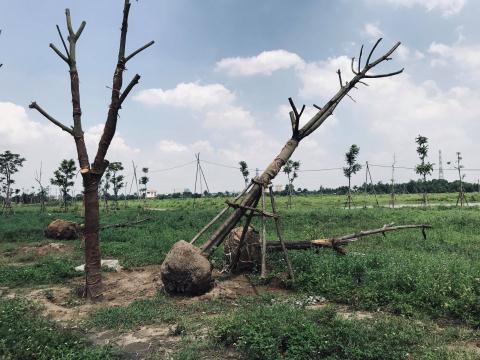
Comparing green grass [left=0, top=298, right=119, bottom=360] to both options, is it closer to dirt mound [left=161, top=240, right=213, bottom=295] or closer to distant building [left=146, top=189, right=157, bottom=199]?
dirt mound [left=161, top=240, right=213, bottom=295]

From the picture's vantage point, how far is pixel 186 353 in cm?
498

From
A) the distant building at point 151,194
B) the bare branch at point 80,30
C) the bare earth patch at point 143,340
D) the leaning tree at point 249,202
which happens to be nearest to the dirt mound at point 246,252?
the leaning tree at point 249,202

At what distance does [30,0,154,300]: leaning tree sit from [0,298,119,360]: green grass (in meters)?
1.93

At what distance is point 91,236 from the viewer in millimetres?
8156

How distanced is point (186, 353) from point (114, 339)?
56.4 inches

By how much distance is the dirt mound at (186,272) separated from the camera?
7855 mm

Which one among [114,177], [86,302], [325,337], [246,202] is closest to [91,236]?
[86,302]

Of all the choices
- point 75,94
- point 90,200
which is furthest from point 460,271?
point 75,94

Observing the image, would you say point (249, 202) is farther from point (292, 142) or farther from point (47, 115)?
point (47, 115)

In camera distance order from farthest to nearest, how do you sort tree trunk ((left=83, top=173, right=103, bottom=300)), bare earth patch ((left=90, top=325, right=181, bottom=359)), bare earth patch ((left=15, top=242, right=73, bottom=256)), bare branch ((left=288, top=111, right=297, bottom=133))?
bare earth patch ((left=15, top=242, right=73, bottom=256)) < bare branch ((left=288, top=111, right=297, bottom=133)) < tree trunk ((left=83, top=173, right=103, bottom=300)) < bare earth patch ((left=90, top=325, right=181, bottom=359))

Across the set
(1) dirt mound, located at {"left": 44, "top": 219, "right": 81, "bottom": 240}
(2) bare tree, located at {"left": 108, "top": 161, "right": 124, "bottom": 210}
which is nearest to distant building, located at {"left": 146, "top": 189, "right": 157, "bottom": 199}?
(2) bare tree, located at {"left": 108, "top": 161, "right": 124, "bottom": 210}

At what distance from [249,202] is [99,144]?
3.51 meters

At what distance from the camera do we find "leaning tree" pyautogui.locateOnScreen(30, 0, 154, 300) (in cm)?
799

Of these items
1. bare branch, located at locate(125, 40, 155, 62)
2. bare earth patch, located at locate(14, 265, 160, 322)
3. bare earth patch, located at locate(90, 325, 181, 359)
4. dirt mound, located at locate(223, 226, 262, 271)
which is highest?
bare branch, located at locate(125, 40, 155, 62)
